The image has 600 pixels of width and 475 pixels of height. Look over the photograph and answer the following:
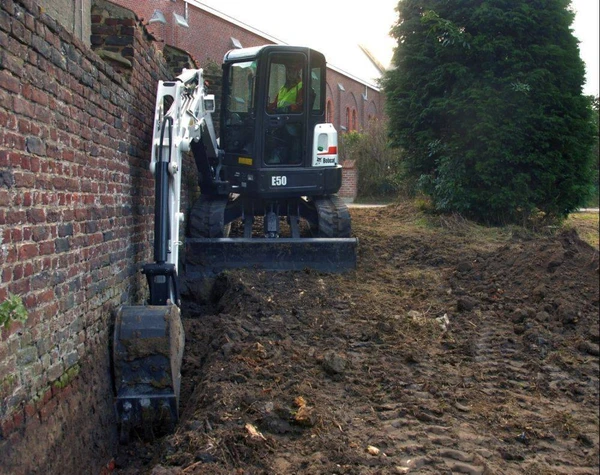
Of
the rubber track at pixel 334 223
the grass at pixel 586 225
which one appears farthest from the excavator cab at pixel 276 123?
the grass at pixel 586 225

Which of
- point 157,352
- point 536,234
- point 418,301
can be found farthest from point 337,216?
point 157,352

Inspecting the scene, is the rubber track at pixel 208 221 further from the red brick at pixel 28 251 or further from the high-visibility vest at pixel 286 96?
the red brick at pixel 28 251

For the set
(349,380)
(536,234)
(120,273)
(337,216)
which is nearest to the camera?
(349,380)

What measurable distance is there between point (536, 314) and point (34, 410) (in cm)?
470

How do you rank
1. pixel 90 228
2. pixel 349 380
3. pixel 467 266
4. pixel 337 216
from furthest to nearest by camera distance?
pixel 337 216, pixel 467 266, pixel 349 380, pixel 90 228

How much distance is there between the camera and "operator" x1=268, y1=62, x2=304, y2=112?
388 inches

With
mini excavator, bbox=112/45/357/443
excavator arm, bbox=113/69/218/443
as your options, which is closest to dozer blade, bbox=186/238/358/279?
mini excavator, bbox=112/45/357/443

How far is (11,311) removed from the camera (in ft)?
10.5

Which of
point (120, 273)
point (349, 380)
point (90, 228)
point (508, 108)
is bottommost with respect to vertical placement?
point (349, 380)

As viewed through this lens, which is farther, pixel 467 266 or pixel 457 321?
pixel 467 266

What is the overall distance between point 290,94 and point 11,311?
287 inches

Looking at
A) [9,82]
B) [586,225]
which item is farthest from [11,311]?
[586,225]

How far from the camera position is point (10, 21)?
337 cm

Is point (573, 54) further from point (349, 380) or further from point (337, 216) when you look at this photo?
point (349, 380)
